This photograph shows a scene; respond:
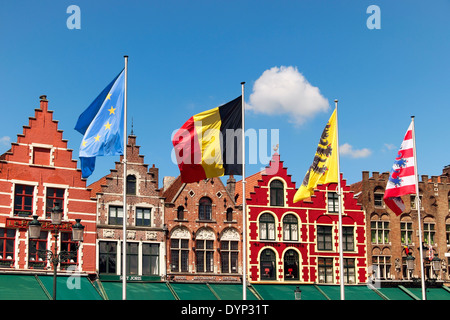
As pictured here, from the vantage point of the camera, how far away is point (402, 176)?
106 feet

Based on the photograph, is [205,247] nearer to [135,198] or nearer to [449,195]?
[135,198]

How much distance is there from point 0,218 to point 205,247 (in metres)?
12.9

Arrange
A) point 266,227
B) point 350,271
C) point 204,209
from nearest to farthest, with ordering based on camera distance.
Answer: point 204,209 → point 266,227 → point 350,271

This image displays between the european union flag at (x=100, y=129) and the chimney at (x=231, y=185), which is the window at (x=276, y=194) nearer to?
the chimney at (x=231, y=185)

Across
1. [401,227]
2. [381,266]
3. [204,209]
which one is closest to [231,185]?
[204,209]

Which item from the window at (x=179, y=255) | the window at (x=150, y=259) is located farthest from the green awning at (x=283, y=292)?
the window at (x=150, y=259)

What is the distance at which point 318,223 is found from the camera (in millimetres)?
45438

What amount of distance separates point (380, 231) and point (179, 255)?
50.8 ft

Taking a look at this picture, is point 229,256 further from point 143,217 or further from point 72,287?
point 72,287

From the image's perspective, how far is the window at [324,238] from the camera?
45281mm

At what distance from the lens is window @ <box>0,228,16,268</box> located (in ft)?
120

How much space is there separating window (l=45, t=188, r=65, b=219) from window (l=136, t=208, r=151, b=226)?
4848 millimetres

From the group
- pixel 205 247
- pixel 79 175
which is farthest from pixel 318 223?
pixel 79 175

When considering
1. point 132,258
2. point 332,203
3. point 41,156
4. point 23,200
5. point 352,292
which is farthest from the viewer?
point 332,203
